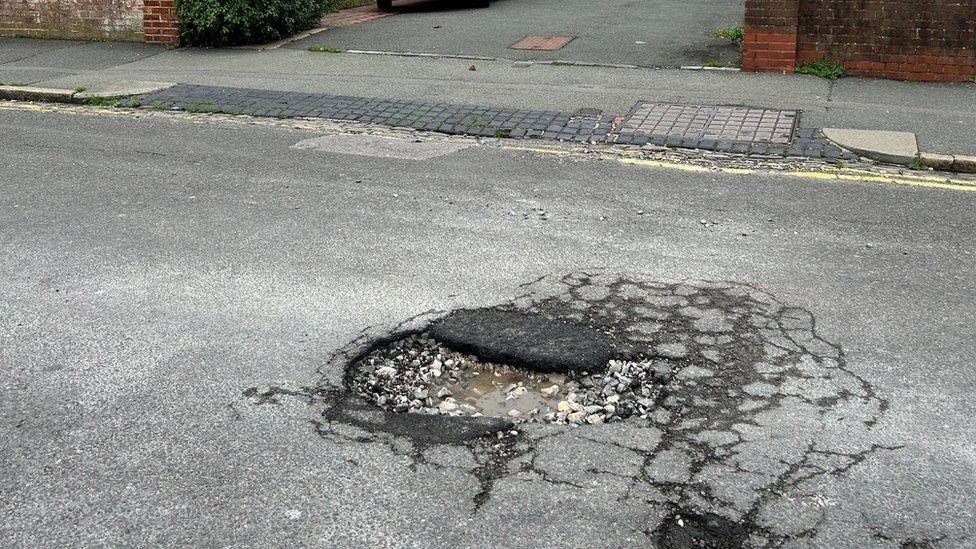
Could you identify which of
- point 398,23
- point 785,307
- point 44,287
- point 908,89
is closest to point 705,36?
point 908,89

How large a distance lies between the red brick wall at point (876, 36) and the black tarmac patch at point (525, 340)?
729 centimetres

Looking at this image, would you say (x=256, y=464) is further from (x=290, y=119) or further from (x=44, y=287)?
(x=290, y=119)

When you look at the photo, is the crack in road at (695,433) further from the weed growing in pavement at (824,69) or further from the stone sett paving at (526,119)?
the weed growing in pavement at (824,69)

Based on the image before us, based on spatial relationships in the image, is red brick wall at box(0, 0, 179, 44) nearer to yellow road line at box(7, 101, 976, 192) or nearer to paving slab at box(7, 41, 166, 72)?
paving slab at box(7, 41, 166, 72)

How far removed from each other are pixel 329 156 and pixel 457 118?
165cm

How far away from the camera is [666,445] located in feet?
13.1

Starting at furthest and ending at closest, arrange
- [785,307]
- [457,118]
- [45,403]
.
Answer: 1. [457,118]
2. [785,307]
3. [45,403]

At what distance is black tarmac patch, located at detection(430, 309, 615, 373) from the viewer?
4707mm

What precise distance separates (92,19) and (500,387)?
1172 cm

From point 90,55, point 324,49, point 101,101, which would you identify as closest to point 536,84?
point 324,49

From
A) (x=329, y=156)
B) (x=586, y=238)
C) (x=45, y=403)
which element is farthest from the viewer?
(x=329, y=156)

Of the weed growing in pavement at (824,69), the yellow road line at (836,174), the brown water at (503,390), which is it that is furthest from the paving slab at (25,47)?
the brown water at (503,390)

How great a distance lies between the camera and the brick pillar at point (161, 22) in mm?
13336

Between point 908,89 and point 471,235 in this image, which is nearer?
point 471,235
